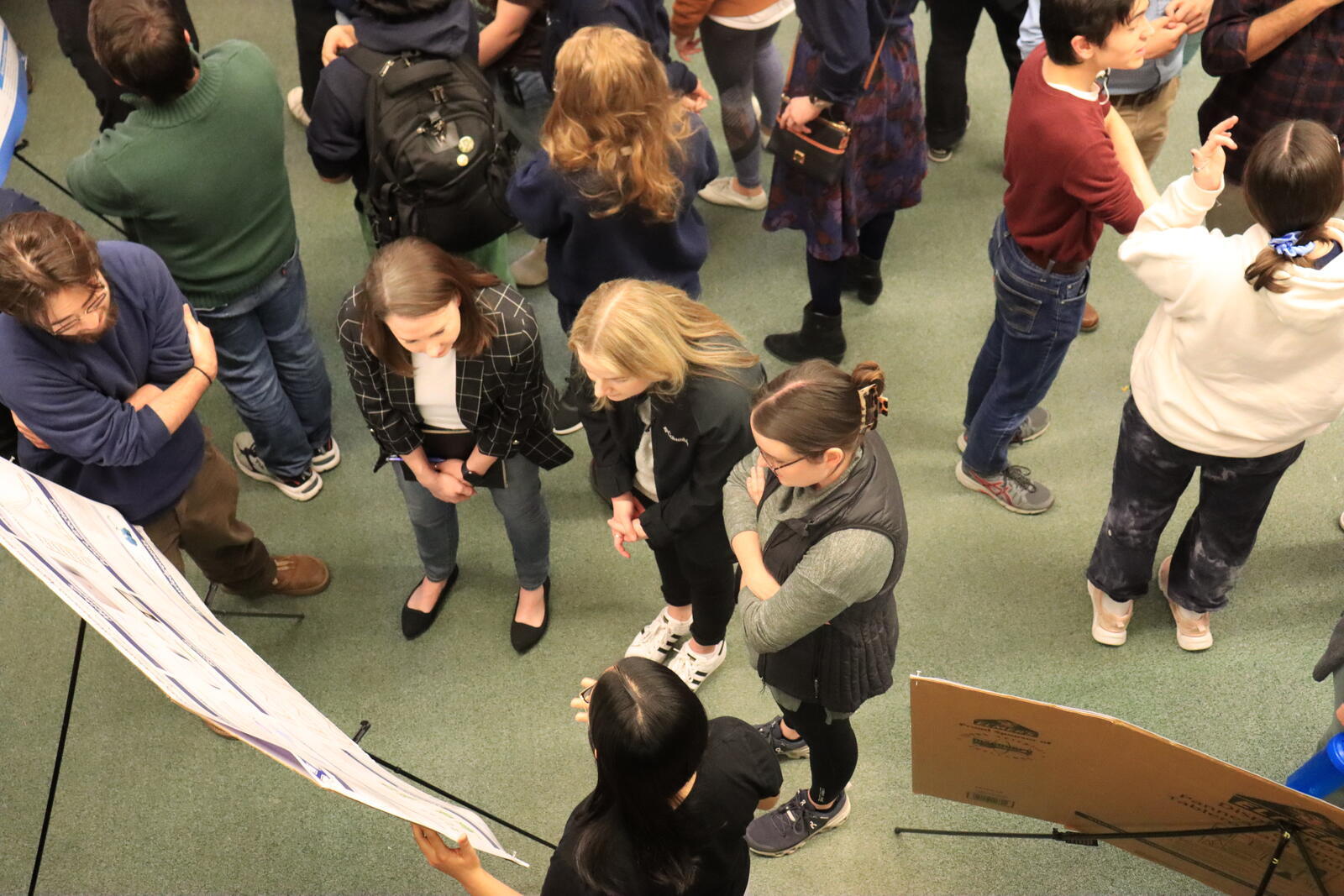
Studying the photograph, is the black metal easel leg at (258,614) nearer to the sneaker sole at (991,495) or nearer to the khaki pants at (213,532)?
the khaki pants at (213,532)

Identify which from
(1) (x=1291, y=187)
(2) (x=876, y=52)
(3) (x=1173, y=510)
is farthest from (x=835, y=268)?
(1) (x=1291, y=187)

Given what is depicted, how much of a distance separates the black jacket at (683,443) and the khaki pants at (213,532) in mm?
933

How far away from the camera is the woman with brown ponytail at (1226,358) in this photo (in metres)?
1.99

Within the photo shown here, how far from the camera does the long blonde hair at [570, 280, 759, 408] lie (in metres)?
2.07

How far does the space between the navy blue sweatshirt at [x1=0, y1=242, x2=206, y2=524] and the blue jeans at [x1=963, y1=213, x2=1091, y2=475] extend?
196 cm

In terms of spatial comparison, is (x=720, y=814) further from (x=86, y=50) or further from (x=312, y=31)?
(x=312, y=31)

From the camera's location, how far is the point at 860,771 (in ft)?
9.00

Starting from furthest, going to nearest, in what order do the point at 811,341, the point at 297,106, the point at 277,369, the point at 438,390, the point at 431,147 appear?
→ the point at 297,106, the point at 811,341, the point at 277,369, the point at 431,147, the point at 438,390

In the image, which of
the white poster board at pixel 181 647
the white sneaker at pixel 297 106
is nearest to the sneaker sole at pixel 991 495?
the white poster board at pixel 181 647

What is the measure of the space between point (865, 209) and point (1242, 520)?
1427 mm

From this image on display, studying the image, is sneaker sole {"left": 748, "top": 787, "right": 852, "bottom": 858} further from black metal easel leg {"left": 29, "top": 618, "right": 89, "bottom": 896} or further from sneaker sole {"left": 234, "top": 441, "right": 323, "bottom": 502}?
sneaker sole {"left": 234, "top": 441, "right": 323, "bottom": 502}

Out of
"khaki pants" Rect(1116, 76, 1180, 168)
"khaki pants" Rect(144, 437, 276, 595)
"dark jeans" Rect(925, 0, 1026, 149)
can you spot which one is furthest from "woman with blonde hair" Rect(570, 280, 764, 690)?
"dark jeans" Rect(925, 0, 1026, 149)

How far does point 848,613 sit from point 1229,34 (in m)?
1.79

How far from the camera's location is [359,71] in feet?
8.95
